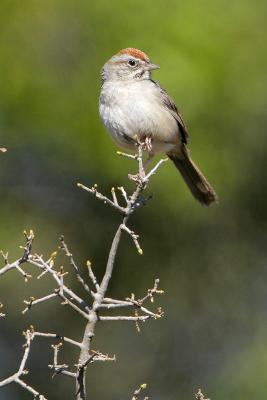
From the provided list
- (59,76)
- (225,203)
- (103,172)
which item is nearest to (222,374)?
(225,203)

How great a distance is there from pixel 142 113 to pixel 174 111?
63cm

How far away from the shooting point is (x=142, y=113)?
271 inches

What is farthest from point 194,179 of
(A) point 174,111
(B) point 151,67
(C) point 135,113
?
(C) point 135,113

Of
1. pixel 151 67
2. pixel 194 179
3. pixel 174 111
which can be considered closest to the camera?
pixel 151 67

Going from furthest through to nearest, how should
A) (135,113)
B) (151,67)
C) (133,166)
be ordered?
(133,166) → (151,67) → (135,113)

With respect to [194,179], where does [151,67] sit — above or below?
above

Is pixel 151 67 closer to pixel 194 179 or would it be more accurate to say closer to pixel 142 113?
pixel 142 113

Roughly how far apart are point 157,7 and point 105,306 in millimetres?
5075

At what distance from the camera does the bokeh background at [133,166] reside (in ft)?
27.8

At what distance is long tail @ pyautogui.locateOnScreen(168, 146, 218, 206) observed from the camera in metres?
7.69

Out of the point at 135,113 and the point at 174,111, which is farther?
the point at 174,111

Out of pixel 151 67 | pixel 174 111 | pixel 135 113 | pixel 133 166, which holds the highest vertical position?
pixel 133 166

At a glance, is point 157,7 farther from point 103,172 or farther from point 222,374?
point 222,374

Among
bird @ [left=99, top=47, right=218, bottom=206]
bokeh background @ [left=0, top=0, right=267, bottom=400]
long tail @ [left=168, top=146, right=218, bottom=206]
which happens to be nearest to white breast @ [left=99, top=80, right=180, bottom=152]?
bird @ [left=99, top=47, right=218, bottom=206]
